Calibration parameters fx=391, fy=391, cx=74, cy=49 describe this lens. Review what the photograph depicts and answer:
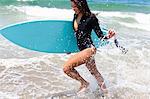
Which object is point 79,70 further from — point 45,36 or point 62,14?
point 62,14

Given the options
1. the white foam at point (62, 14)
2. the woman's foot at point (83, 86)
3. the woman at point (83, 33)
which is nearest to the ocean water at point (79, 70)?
the woman's foot at point (83, 86)

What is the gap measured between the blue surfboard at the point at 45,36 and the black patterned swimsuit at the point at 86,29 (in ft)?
2.56

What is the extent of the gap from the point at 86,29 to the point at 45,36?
4.42ft

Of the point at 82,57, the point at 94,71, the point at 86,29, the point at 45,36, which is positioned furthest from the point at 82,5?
the point at 45,36

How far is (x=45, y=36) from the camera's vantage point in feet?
20.6

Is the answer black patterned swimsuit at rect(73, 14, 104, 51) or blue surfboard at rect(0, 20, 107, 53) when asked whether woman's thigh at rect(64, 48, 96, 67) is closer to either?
black patterned swimsuit at rect(73, 14, 104, 51)

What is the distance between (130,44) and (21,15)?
212 inches

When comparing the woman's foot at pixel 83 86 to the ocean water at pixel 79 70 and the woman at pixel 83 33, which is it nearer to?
the ocean water at pixel 79 70

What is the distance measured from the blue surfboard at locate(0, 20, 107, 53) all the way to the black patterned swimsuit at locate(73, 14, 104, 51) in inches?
30.8

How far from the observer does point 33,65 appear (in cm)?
695

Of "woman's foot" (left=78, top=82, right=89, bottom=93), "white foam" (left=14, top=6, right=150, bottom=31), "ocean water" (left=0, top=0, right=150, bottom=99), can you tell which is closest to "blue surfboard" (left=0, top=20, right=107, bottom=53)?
"ocean water" (left=0, top=0, right=150, bottom=99)

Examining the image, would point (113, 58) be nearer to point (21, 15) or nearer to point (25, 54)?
point (25, 54)

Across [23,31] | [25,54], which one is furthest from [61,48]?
[25,54]

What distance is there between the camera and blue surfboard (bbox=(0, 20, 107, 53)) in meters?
6.00
